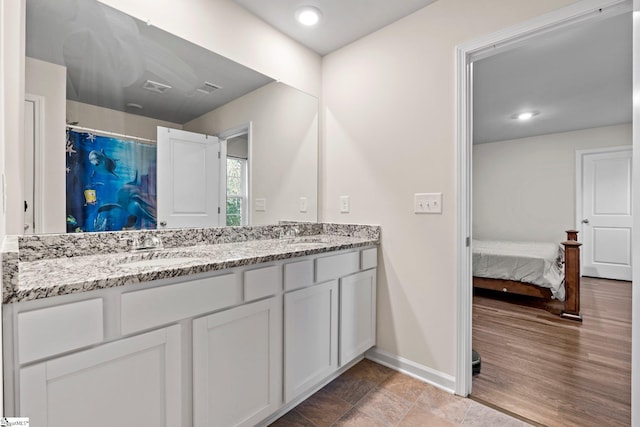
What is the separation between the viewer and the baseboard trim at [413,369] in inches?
71.6

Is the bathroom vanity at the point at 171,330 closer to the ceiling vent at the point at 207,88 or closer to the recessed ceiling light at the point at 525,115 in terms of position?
the ceiling vent at the point at 207,88

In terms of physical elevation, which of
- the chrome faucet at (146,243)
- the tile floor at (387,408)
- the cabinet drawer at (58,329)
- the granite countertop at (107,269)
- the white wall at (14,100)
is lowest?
the tile floor at (387,408)

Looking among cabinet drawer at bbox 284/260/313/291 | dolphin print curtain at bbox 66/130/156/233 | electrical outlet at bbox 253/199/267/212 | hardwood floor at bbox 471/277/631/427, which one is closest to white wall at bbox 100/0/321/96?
dolphin print curtain at bbox 66/130/156/233

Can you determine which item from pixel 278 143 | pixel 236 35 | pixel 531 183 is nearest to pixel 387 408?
pixel 278 143

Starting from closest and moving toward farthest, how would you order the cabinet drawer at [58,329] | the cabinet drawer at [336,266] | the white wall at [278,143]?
the cabinet drawer at [58,329]
the cabinet drawer at [336,266]
the white wall at [278,143]

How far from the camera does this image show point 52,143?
1.29 meters

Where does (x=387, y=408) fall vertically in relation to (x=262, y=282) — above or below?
below

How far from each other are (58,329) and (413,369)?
6.12 feet

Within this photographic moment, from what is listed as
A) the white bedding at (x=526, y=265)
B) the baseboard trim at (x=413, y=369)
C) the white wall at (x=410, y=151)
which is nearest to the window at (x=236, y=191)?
the white wall at (x=410, y=151)

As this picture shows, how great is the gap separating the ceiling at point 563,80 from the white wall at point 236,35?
144 cm

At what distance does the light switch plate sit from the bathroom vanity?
0.47 meters

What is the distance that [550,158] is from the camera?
5016 millimetres

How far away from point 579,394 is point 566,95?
305 cm

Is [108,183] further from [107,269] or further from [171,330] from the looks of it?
[171,330]
